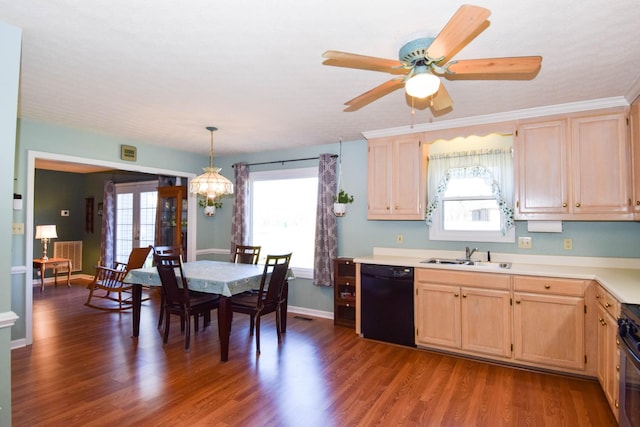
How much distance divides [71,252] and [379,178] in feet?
23.8

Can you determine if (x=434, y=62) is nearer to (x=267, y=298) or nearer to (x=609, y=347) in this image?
(x=609, y=347)

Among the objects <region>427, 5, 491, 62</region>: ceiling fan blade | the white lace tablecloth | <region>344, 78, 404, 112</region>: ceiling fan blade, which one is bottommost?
the white lace tablecloth

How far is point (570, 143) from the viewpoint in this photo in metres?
3.24

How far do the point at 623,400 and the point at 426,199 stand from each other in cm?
240

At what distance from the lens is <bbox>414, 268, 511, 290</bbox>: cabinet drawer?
→ 128 inches

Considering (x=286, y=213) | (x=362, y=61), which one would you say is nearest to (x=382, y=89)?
(x=362, y=61)

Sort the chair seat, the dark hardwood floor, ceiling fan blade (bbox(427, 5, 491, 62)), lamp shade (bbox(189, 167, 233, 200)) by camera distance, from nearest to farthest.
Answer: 1. ceiling fan blade (bbox(427, 5, 491, 62))
2. the dark hardwood floor
3. the chair seat
4. lamp shade (bbox(189, 167, 233, 200))

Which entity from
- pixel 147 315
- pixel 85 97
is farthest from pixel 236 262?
pixel 85 97

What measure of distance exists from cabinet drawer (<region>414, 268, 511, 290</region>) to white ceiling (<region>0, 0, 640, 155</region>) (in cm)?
157

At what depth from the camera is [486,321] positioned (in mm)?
3311

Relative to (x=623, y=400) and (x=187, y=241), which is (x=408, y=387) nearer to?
(x=623, y=400)

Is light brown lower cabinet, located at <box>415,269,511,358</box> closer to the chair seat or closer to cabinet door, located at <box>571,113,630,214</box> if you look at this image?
cabinet door, located at <box>571,113,630,214</box>

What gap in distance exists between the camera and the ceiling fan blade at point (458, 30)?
4.80ft

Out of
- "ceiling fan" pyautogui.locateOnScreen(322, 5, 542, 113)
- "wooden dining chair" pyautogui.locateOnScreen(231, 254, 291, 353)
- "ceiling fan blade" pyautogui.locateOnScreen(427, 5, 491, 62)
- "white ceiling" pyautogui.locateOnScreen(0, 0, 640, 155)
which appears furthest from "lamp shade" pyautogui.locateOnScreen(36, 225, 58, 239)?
"ceiling fan blade" pyautogui.locateOnScreen(427, 5, 491, 62)
